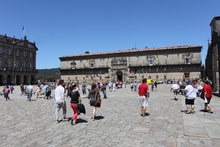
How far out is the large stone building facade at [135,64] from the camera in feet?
144

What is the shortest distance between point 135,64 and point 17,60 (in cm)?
3554

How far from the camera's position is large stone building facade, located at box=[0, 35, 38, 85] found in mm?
46906

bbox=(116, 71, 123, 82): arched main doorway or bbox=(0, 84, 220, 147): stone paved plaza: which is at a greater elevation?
bbox=(116, 71, 123, 82): arched main doorway

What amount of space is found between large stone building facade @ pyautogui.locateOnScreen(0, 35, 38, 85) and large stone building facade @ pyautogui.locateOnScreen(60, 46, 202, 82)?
9.87 meters

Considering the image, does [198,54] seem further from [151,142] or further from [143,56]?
[151,142]

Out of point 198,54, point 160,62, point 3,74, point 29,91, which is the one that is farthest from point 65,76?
point 29,91

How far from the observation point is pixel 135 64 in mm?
48812

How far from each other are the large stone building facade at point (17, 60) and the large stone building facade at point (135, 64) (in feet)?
32.4

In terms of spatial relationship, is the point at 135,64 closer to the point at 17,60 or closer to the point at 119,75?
the point at 119,75

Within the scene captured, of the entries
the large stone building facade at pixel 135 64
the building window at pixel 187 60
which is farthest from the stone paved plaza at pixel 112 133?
the building window at pixel 187 60

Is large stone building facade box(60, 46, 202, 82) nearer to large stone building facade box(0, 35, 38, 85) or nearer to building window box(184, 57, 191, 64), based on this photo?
building window box(184, 57, 191, 64)

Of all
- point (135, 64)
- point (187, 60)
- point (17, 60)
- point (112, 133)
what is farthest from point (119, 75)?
point (112, 133)

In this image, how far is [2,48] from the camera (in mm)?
47031

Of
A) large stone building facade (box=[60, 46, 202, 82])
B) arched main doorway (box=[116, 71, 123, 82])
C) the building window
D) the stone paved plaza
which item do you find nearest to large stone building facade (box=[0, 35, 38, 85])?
large stone building facade (box=[60, 46, 202, 82])
